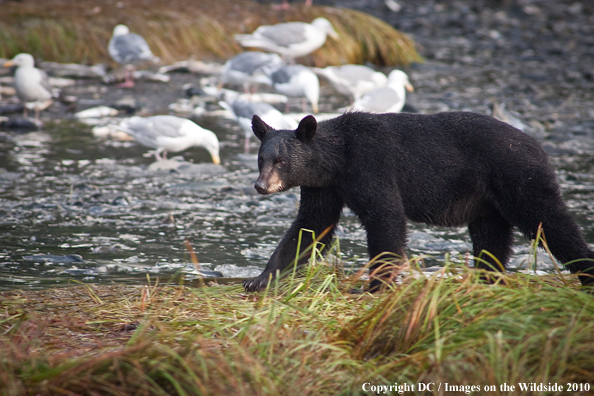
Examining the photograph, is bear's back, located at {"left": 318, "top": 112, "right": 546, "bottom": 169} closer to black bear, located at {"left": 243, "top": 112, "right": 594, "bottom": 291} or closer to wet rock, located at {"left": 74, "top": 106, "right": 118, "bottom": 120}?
black bear, located at {"left": 243, "top": 112, "right": 594, "bottom": 291}

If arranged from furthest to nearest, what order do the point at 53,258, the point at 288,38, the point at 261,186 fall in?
the point at 288,38 < the point at 53,258 < the point at 261,186

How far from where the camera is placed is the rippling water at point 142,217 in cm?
483

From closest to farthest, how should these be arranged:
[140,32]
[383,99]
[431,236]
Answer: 1. [431,236]
2. [383,99]
3. [140,32]

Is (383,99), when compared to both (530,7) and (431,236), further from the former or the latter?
(530,7)

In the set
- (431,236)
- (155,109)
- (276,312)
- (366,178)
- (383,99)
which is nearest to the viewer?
(276,312)

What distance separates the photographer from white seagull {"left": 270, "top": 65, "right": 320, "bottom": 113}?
33.3 feet

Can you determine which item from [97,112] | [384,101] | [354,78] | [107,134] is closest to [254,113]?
[384,101]

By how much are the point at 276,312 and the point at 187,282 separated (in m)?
1.31

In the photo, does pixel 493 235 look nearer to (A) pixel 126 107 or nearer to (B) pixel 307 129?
(B) pixel 307 129

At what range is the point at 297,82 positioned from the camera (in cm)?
1018

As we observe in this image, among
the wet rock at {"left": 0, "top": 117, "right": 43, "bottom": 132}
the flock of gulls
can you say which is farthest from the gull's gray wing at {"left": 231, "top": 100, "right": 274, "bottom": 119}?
the wet rock at {"left": 0, "top": 117, "right": 43, "bottom": 132}

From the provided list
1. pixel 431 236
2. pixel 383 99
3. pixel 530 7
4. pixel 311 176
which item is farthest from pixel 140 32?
pixel 530 7

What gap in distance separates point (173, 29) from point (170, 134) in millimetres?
6177

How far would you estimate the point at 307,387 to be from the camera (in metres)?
2.64
